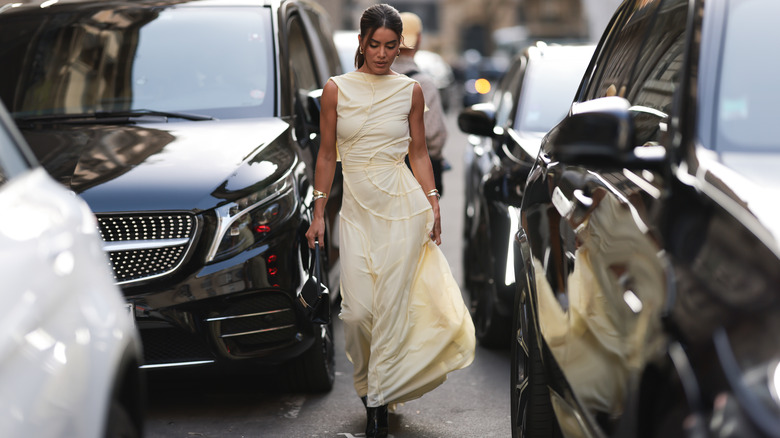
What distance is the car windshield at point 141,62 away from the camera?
6.14 metres

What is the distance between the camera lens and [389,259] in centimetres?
500

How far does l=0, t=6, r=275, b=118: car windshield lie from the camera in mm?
6141

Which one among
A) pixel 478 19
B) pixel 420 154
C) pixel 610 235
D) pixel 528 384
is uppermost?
pixel 610 235

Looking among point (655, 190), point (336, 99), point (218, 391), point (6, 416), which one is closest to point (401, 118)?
point (336, 99)

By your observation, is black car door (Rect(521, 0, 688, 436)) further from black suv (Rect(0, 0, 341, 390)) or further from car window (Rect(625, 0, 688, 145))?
black suv (Rect(0, 0, 341, 390))

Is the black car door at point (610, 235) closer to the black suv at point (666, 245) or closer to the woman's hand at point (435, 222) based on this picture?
the black suv at point (666, 245)

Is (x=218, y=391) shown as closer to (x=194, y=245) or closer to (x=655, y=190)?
(x=194, y=245)

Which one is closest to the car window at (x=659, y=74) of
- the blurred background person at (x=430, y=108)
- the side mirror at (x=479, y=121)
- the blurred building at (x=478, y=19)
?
the side mirror at (x=479, y=121)

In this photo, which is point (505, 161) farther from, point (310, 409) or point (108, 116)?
point (108, 116)

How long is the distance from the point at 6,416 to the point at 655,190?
1505mm

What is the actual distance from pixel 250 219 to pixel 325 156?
424 mm

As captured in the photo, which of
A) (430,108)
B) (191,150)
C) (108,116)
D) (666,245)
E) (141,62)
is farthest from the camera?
(430,108)

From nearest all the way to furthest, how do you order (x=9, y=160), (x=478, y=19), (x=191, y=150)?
(x=9, y=160) < (x=191, y=150) < (x=478, y=19)

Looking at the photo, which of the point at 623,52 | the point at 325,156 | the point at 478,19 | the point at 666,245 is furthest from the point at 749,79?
the point at 478,19
